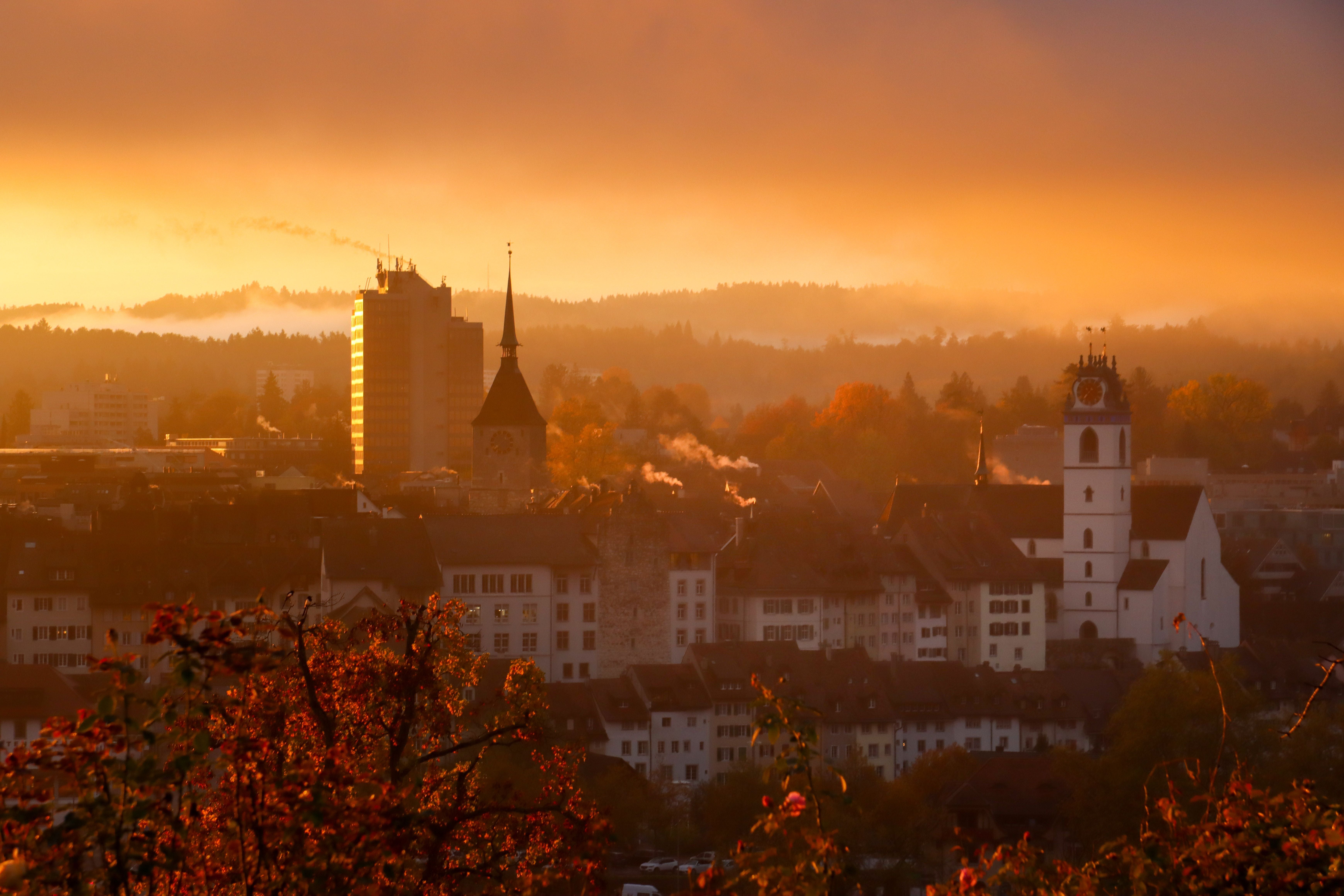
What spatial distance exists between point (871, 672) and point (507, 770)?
75.1 ft

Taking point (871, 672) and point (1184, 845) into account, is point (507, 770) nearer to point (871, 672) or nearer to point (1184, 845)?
point (871, 672)

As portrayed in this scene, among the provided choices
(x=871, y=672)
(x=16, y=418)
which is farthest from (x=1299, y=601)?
(x=16, y=418)

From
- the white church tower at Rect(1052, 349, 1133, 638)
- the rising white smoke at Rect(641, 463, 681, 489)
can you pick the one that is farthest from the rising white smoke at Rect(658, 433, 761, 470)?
the white church tower at Rect(1052, 349, 1133, 638)

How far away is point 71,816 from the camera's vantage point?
932 centimetres

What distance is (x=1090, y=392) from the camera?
3472 inches

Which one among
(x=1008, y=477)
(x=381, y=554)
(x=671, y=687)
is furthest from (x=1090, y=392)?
(x=1008, y=477)

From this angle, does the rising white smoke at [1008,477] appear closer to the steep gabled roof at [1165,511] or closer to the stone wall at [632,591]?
the steep gabled roof at [1165,511]

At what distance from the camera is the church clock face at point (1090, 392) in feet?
289

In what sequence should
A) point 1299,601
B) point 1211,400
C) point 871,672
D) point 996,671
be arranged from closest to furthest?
point 871,672 → point 996,671 → point 1299,601 → point 1211,400

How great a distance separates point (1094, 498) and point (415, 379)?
87336 millimetres

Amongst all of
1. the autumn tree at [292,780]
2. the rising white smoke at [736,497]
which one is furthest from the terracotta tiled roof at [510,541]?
the autumn tree at [292,780]

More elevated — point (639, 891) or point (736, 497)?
point (736, 497)

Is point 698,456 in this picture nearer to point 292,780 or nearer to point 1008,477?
point 1008,477

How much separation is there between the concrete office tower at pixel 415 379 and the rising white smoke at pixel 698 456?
96.7 ft
